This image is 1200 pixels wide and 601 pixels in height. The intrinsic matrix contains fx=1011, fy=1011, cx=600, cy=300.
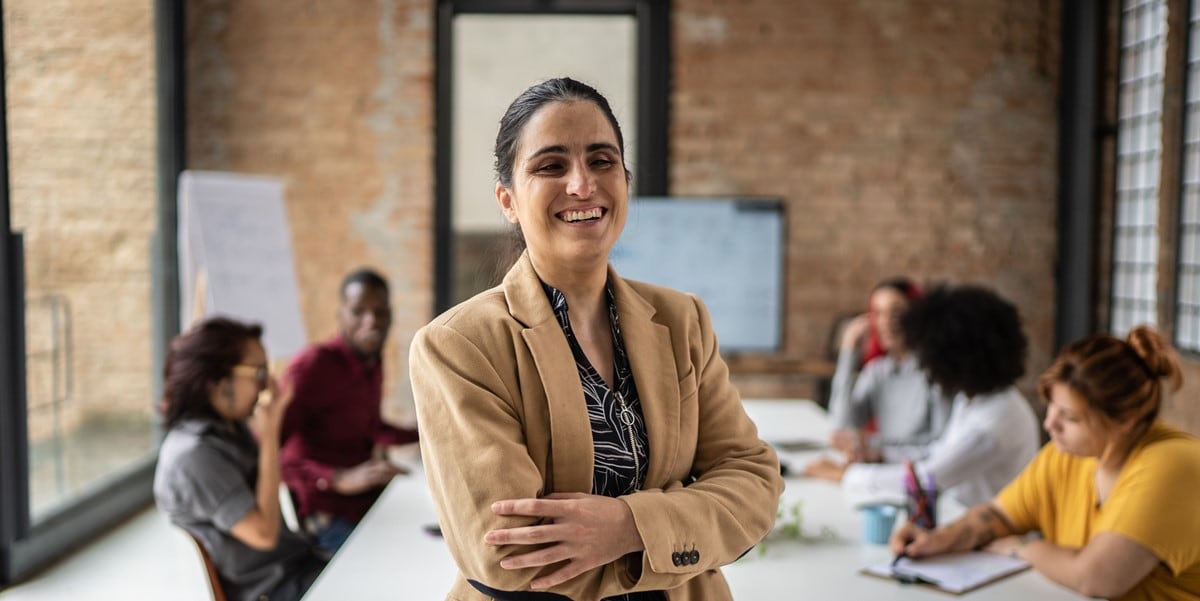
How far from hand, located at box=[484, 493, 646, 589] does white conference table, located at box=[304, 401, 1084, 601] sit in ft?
2.85

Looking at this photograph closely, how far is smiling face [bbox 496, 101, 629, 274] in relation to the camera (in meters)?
1.33

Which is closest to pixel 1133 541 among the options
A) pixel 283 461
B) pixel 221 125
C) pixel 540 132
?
pixel 540 132

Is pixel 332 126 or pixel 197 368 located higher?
pixel 332 126

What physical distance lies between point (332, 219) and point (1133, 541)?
5.02m

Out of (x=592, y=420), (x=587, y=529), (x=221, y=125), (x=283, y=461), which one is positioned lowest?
(x=283, y=461)

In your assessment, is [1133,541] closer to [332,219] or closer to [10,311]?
[10,311]

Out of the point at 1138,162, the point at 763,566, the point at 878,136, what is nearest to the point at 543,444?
the point at 763,566

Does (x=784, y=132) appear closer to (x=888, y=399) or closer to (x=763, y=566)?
(x=888, y=399)

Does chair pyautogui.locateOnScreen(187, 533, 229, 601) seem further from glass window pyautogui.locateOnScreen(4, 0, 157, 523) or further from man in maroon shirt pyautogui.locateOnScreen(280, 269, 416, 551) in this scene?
glass window pyautogui.locateOnScreen(4, 0, 157, 523)

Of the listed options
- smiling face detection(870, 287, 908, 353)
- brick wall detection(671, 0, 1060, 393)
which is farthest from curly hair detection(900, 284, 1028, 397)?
brick wall detection(671, 0, 1060, 393)

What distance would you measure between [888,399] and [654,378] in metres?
2.87

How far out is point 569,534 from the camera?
126 cm

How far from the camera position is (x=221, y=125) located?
6.05 metres

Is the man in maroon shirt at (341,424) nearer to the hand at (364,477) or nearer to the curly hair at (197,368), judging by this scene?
the hand at (364,477)
